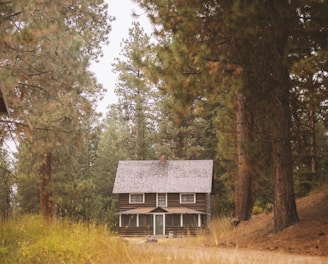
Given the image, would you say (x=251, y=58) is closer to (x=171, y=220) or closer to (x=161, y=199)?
(x=171, y=220)

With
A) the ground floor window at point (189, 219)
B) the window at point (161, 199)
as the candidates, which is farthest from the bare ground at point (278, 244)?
the window at point (161, 199)

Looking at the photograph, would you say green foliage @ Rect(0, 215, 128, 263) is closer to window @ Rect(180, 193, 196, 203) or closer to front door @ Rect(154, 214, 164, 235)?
front door @ Rect(154, 214, 164, 235)

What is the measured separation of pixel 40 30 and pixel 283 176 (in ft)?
21.8

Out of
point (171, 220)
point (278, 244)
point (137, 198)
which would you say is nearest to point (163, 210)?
point (171, 220)

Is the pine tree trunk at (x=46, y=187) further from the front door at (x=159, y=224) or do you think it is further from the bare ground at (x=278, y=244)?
the front door at (x=159, y=224)

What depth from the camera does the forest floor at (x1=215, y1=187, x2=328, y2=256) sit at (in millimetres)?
10016

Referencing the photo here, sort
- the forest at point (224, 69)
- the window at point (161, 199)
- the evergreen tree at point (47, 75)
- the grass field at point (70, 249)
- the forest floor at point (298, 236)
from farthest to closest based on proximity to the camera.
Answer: the window at point (161, 199) → the evergreen tree at point (47, 75) → the forest at point (224, 69) → the forest floor at point (298, 236) → the grass field at point (70, 249)

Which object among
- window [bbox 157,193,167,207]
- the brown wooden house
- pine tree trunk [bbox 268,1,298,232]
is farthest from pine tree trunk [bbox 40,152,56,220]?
pine tree trunk [bbox 268,1,298,232]

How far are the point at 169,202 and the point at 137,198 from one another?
256 cm

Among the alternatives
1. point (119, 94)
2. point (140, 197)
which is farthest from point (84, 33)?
point (119, 94)

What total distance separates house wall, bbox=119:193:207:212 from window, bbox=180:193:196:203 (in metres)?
0.24

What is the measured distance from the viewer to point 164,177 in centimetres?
3934

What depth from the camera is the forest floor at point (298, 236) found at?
394 inches

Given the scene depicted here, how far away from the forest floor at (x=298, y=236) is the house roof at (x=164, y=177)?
926 inches
